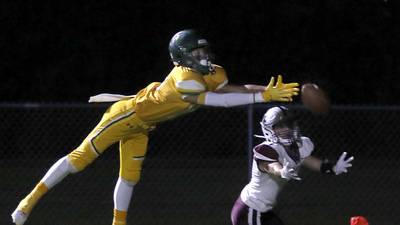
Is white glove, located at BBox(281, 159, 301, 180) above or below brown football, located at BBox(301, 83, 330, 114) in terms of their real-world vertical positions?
below

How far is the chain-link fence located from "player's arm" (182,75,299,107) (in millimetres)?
2273

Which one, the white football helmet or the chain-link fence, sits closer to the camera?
the white football helmet

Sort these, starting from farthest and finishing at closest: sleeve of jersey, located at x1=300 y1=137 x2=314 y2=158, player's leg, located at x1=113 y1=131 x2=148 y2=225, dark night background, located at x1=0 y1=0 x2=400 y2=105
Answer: dark night background, located at x1=0 y1=0 x2=400 y2=105 → player's leg, located at x1=113 y1=131 x2=148 y2=225 → sleeve of jersey, located at x1=300 y1=137 x2=314 y2=158

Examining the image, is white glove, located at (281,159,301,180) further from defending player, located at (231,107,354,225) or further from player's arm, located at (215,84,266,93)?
player's arm, located at (215,84,266,93)

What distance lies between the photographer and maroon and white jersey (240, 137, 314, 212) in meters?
7.37

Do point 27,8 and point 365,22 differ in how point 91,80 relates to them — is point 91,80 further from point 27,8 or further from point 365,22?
point 365,22

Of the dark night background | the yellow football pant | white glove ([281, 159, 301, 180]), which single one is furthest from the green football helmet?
the dark night background

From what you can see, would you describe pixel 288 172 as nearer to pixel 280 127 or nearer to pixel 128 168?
pixel 280 127

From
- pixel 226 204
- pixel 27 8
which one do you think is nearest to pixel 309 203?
pixel 226 204

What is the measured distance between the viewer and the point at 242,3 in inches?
672

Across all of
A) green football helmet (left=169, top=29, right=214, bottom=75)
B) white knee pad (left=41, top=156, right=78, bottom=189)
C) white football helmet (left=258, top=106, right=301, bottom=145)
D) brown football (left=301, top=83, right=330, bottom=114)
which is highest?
green football helmet (left=169, top=29, right=214, bottom=75)

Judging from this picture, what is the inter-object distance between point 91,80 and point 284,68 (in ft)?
11.1

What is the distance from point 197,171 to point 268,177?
198 inches

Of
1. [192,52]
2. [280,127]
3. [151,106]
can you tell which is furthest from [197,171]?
[280,127]
